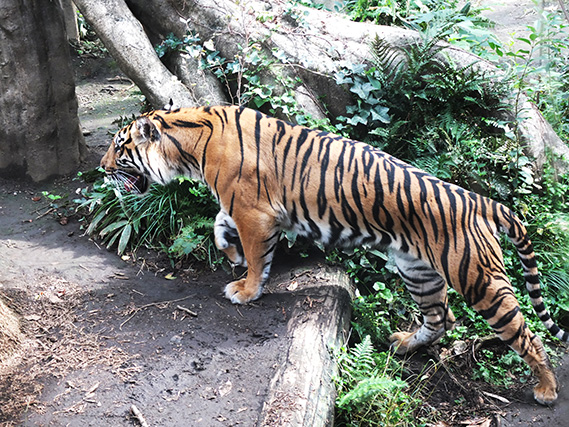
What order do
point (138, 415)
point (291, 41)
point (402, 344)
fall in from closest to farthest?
point (138, 415)
point (402, 344)
point (291, 41)

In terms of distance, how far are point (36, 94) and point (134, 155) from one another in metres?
2.25

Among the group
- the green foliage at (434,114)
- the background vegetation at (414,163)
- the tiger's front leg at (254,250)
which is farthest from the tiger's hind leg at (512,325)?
the green foliage at (434,114)

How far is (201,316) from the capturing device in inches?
177

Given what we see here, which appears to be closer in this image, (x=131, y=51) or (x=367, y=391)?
(x=367, y=391)

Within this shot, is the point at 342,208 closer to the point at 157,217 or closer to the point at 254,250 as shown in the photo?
the point at 254,250

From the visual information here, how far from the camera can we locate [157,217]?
18.0ft

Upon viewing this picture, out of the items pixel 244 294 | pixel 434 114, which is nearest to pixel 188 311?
pixel 244 294

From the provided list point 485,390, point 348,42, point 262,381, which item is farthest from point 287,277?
point 348,42

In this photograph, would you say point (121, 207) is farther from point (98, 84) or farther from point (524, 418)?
point (98, 84)

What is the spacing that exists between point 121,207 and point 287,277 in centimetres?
206

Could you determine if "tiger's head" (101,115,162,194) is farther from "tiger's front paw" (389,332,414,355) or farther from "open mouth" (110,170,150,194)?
"tiger's front paw" (389,332,414,355)

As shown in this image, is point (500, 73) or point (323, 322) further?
point (500, 73)

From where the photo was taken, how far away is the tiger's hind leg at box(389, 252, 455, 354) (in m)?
4.41

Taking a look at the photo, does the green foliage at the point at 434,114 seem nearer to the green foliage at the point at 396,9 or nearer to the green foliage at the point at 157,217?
the green foliage at the point at 396,9
